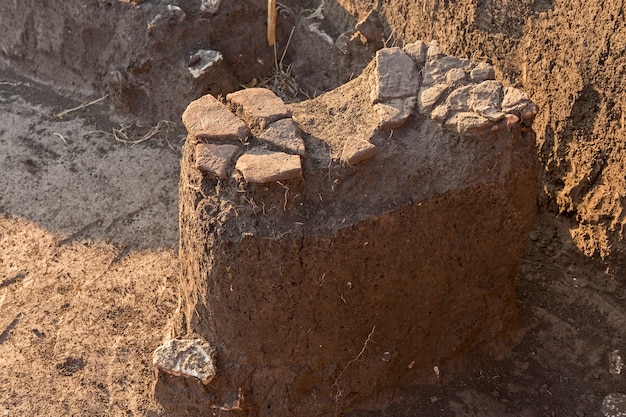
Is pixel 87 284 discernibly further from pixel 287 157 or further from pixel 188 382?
pixel 287 157

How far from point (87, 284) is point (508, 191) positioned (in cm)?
215

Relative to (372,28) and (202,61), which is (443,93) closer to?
(372,28)

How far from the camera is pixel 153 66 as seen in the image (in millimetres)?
5020

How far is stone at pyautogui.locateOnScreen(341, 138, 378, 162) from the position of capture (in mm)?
2943

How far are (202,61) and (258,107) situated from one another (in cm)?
195

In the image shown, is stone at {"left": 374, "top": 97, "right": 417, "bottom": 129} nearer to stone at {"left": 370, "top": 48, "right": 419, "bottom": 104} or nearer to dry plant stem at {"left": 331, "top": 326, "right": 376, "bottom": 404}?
stone at {"left": 370, "top": 48, "right": 419, "bottom": 104}

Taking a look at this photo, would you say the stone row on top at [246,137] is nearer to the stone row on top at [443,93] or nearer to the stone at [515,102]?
the stone row on top at [443,93]

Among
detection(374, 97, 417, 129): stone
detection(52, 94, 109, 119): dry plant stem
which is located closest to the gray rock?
detection(374, 97, 417, 129): stone

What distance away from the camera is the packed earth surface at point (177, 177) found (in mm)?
3523

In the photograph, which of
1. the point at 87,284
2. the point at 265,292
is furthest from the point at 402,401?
the point at 87,284

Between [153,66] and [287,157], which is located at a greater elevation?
[287,157]

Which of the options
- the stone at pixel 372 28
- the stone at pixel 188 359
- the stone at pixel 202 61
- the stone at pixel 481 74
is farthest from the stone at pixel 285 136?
the stone at pixel 202 61

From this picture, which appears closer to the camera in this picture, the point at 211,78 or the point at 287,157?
the point at 287,157

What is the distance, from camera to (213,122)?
3.08 m
